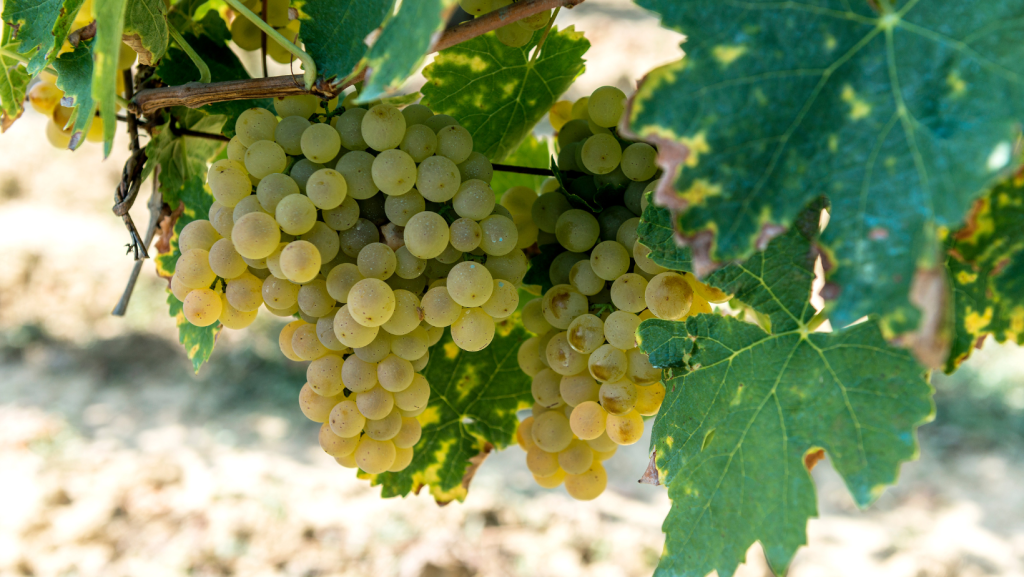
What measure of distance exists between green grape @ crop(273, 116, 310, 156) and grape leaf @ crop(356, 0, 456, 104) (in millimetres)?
142

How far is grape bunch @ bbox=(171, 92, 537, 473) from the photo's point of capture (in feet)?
1.46

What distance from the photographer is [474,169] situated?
48 cm

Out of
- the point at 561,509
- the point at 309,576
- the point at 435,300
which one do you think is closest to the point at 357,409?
the point at 435,300

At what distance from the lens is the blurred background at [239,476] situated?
1.96 metres

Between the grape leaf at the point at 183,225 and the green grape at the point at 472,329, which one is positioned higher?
the green grape at the point at 472,329

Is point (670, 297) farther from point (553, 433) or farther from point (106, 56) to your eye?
point (106, 56)

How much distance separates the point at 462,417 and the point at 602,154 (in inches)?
11.2

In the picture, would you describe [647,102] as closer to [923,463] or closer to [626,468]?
[626,468]

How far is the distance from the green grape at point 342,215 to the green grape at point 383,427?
0.14 metres

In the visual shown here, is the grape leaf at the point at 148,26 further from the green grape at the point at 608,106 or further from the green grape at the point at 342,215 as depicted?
the green grape at the point at 608,106

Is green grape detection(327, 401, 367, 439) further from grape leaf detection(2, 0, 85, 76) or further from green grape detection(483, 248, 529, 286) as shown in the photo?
grape leaf detection(2, 0, 85, 76)

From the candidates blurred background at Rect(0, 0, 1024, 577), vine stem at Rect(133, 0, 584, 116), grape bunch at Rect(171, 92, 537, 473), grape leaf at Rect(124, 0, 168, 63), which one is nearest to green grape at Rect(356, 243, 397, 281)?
grape bunch at Rect(171, 92, 537, 473)

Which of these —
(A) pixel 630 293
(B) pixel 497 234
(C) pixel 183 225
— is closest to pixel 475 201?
(B) pixel 497 234

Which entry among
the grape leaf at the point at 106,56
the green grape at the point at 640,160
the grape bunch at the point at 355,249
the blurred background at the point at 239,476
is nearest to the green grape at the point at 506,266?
the grape bunch at the point at 355,249
